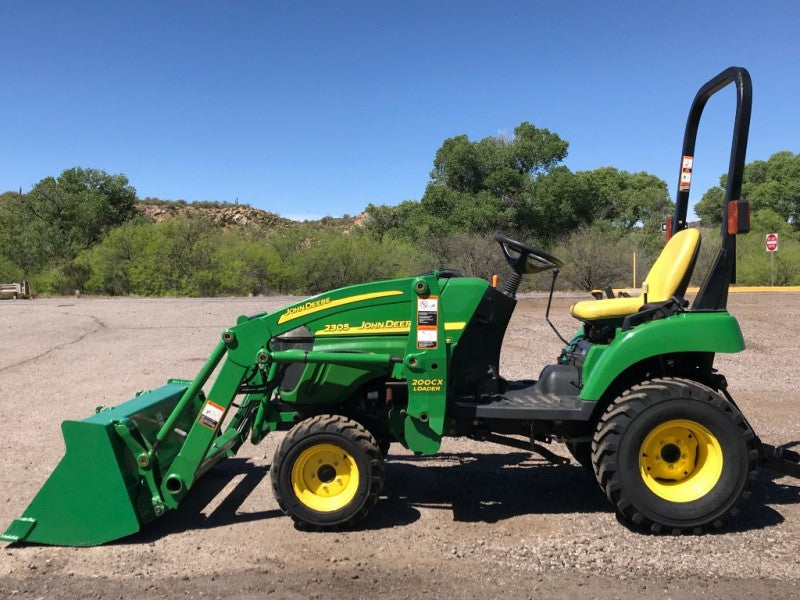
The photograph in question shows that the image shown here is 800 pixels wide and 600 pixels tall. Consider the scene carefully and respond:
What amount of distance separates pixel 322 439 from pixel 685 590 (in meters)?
2.04

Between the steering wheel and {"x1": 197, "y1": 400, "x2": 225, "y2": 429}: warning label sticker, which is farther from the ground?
the steering wheel

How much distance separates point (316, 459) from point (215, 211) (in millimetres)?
62642

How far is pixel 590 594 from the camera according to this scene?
2.94 meters

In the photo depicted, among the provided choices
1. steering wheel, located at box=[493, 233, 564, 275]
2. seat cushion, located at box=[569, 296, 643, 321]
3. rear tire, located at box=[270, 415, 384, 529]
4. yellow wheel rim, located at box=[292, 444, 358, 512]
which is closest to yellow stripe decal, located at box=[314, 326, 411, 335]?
rear tire, located at box=[270, 415, 384, 529]

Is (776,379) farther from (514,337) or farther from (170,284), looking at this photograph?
(170,284)

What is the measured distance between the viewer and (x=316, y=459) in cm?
374

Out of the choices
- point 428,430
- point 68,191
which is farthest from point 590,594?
point 68,191

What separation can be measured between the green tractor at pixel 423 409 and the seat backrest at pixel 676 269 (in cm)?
1

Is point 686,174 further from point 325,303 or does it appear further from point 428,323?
point 325,303

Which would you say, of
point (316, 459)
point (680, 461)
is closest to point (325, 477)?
point (316, 459)

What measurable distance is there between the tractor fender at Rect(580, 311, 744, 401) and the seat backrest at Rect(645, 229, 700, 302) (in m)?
0.35

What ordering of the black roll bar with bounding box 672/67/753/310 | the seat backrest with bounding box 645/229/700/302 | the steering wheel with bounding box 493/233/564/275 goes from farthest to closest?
1. the steering wheel with bounding box 493/233/564/275
2. the seat backrest with bounding box 645/229/700/302
3. the black roll bar with bounding box 672/67/753/310

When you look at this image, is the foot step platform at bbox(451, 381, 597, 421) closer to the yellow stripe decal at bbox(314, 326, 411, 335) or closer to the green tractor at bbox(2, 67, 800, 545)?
the green tractor at bbox(2, 67, 800, 545)

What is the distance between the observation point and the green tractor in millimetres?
3525
